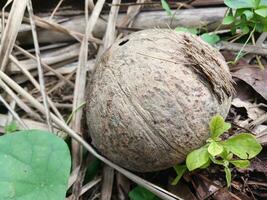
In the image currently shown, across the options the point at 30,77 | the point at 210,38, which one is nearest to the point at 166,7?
the point at 210,38

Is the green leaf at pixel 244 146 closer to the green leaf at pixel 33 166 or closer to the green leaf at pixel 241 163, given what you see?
the green leaf at pixel 241 163

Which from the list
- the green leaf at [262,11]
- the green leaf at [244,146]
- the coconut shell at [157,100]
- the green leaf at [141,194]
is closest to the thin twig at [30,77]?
the coconut shell at [157,100]

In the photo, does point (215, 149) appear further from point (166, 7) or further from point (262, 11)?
point (166, 7)

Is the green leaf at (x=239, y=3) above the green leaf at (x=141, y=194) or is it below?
above


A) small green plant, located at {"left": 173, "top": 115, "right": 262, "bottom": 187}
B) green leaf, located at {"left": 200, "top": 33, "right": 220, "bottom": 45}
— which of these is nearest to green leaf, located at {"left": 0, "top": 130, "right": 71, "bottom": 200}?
small green plant, located at {"left": 173, "top": 115, "right": 262, "bottom": 187}

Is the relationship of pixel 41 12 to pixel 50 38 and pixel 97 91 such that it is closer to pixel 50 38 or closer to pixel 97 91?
pixel 50 38

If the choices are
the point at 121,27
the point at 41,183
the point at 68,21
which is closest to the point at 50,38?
the point at 68,21
